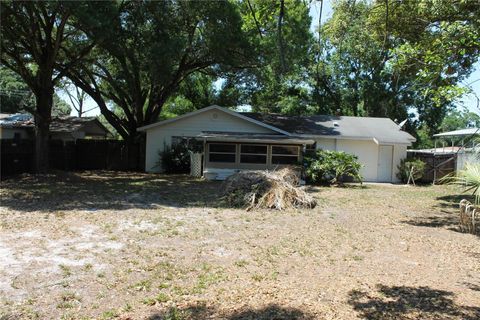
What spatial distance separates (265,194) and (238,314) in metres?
8.37

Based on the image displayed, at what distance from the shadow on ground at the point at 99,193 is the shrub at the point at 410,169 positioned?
10576 millimetres

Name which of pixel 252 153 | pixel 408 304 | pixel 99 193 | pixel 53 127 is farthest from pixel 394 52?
pixel 53 127

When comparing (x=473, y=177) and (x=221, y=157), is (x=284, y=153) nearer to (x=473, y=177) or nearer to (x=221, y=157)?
(x=221, y=157)

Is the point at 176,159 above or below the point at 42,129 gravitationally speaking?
below

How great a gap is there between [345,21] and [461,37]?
3830 mm

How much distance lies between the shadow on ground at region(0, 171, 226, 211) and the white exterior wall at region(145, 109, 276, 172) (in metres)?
4.59

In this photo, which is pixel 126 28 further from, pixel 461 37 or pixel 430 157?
pixel 430 157

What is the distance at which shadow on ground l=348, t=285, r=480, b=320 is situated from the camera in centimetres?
498

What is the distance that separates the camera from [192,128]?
78.9ft

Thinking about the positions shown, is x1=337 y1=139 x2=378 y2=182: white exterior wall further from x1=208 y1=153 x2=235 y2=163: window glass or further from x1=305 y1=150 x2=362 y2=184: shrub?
x1=208 y1=153 x2=235 y2=163: window glass

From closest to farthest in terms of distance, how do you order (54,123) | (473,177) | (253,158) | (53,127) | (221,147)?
(473,177) → (221,147) → (253,158) → (53,127) → (54,123)

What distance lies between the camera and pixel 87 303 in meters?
5.21

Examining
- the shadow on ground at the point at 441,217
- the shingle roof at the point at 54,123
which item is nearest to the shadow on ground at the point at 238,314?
the shadow on ground at the point at 441,217

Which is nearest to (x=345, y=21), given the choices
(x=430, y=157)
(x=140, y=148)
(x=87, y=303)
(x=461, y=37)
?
(x=461, y=37)
